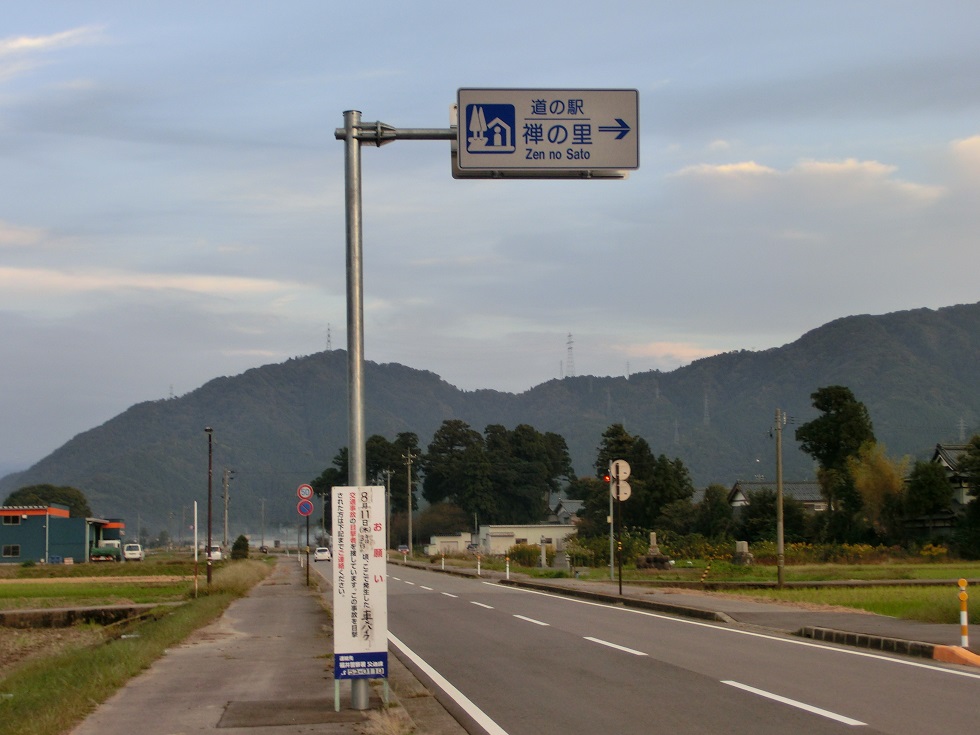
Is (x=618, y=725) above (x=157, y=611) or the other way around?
above

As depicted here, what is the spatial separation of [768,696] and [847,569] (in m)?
35.3

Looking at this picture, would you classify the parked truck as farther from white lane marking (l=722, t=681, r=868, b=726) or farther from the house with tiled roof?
white lane marking (l=722, t=681, r=868, b=726)

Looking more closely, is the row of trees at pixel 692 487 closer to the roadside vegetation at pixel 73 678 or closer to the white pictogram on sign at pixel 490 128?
the roadside vegetation at pixel 73 678

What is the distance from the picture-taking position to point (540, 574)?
41.7m

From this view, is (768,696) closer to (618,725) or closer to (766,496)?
(618,725)

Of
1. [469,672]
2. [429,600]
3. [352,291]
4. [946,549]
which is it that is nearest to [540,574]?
[429,600]

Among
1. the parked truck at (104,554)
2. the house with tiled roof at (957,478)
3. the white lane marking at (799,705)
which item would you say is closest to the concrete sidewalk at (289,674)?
the white lane marking at (799,705)

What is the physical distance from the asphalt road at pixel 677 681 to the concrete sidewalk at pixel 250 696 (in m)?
0.72

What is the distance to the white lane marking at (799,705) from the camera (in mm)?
8555

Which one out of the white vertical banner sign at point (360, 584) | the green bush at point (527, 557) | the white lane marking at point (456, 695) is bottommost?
the green bush at point (527, 557)

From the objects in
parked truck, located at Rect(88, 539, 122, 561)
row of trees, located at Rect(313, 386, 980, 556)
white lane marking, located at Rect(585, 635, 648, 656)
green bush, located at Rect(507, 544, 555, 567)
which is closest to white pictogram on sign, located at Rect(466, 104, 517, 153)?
white lane marking, located at Rect(585, 635, 648, 656)

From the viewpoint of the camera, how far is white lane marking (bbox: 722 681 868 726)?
8.55 meters

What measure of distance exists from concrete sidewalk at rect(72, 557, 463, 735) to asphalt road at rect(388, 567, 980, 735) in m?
0.72

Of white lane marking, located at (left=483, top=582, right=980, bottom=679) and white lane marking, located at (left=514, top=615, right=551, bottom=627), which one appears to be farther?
white lane marking, located at (left=514, top=615, right=551, bottom=627)
